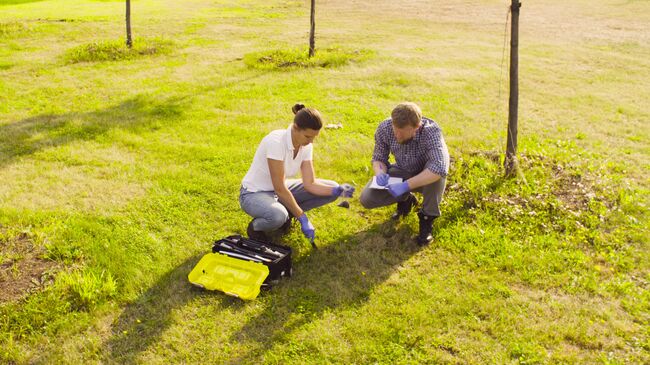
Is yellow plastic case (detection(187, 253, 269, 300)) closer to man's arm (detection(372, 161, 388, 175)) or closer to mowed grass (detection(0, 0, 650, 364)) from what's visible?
mowed grass (detection(0, 0, 650, 364))

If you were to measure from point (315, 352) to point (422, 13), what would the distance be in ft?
69.8

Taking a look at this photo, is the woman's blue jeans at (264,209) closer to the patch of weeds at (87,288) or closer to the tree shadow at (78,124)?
the patch of weeds at (87,288)

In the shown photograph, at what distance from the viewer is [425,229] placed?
5.23 m

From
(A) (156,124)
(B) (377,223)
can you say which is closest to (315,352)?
(B) (377,223)

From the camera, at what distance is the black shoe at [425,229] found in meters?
5.19

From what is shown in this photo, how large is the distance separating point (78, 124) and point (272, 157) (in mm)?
5070

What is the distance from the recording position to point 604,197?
602 centimetres

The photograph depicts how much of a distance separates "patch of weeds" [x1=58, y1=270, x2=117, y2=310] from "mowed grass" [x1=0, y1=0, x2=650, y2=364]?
0.05 ft

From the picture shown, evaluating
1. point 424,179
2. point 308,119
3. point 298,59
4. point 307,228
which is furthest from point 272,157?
point 298,59

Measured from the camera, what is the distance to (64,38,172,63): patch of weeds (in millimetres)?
12219

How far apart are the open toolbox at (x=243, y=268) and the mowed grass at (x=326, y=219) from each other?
108 mm

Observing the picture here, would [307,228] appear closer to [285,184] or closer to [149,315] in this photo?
[285,184]

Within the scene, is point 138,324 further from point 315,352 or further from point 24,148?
point 24,148

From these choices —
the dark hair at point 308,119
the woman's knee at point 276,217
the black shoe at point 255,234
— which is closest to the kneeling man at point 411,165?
the dark hair at point 308,119
